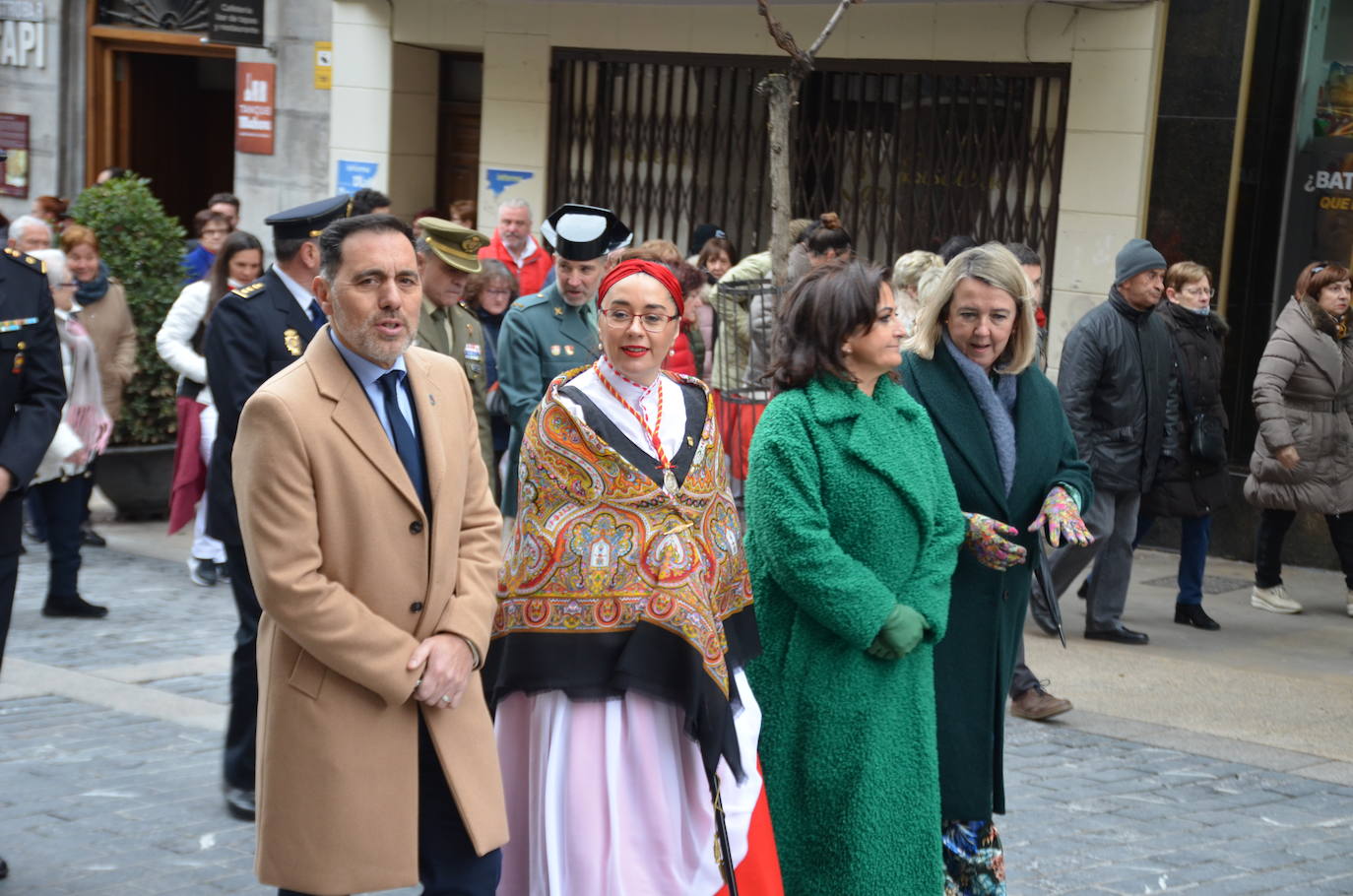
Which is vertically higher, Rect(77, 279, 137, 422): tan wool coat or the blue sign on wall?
the blue sign on wall

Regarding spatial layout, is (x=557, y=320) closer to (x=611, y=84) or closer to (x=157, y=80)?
(x=611, y=84)

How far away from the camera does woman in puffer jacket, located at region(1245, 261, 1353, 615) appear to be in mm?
9141

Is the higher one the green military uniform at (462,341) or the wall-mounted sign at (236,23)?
the wall-mounted sign at (236,23)

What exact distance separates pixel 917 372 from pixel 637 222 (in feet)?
30.5

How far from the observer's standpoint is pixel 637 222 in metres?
13.8

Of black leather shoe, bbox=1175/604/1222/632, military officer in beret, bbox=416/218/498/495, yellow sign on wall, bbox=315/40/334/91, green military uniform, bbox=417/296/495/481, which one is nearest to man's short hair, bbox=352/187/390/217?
military officer in beret, bbox=416/218/498/495

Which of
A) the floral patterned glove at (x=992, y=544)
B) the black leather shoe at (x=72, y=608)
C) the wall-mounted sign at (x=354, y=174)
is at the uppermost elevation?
the wall-mounted sign at (x=354, y=174)

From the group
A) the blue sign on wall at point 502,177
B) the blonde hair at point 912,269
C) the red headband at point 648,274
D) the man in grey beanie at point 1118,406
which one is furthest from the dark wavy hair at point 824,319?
the blue sign on wall at point 502,177

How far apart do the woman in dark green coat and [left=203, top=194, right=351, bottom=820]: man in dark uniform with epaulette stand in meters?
1.96

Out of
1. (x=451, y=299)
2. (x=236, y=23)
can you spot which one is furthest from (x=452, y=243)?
(x=236, y=23)

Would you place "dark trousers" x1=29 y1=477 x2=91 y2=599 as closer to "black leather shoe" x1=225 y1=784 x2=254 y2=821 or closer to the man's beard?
"black leather shoe" x1=225 y1=784 x2=254 y2=821

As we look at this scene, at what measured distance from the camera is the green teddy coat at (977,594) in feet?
14.7

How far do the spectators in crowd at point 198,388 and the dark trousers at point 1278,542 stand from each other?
5726mm

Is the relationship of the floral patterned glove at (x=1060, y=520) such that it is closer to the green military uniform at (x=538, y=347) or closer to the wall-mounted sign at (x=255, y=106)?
the green military uniform at (x=538, y=347)
